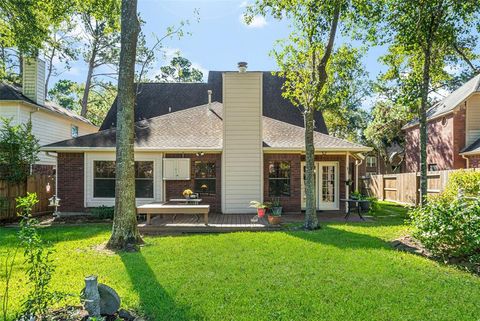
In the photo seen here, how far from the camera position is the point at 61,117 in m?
20.0

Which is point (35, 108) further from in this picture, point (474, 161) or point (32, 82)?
point (474, 161)

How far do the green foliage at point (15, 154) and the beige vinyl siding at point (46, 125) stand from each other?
3.10 meters

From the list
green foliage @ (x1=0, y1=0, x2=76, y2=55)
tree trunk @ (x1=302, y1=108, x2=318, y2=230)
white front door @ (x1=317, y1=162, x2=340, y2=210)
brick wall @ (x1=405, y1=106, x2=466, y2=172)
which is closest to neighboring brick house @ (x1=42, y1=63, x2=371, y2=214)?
white front door @ (x1=317, y1=162, x2=340, y2=210)

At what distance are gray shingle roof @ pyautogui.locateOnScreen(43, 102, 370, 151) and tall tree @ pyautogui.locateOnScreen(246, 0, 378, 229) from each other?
9.47ft

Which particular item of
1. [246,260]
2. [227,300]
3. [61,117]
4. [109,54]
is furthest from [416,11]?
[109,54]

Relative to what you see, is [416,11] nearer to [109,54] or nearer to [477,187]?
[477,187]

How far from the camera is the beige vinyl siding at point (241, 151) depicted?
13820mm

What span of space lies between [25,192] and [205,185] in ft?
22.6

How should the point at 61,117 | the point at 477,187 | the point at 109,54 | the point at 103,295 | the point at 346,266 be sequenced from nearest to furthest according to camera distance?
the point at 103,295 → the point at 346,266 → the point at 477,187 → the point at 61,117 → the point at 109,54

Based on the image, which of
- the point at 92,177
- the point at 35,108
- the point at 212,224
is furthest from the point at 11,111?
the point at 212,224

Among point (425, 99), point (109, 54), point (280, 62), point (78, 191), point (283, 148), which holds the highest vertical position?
point (109, 54)

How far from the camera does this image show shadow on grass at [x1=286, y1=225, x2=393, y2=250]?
838cm

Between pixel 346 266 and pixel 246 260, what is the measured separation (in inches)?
76.0

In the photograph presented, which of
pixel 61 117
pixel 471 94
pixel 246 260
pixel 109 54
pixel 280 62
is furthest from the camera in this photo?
pixel 109 54
